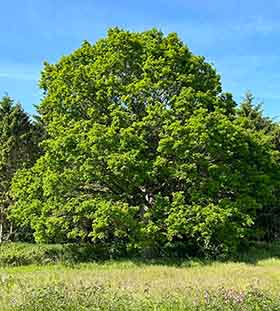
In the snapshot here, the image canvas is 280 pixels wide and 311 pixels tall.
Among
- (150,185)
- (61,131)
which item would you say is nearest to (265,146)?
(150,185)

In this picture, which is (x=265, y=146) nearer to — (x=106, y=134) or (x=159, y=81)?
(x=159, y=81)

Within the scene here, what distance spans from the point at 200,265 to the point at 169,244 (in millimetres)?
3351

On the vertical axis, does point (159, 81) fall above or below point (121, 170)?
above

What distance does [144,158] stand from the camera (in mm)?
28031

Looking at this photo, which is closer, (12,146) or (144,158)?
(144,158)

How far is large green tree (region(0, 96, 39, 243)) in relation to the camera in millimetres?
39000

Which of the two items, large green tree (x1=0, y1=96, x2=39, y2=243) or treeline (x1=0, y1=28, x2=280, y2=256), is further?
large green tree (x1=0, y1=96, x2=39, y2=243)

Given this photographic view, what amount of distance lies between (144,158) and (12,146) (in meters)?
14.4

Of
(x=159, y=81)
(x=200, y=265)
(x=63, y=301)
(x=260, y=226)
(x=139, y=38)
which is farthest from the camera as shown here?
(x=260, y=226)

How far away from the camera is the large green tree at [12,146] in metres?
39.0

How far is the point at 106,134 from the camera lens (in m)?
27.5

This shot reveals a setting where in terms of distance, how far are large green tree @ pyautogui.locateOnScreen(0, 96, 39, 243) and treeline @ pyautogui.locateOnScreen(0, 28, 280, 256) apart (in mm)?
7639

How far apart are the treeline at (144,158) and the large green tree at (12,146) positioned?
7639 millimetres

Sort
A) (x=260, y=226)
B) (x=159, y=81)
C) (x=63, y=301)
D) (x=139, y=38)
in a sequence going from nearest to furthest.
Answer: (x=63, y=301)
(x=159, y=81)
(x=139, y=38)
(x=260, y=226)
